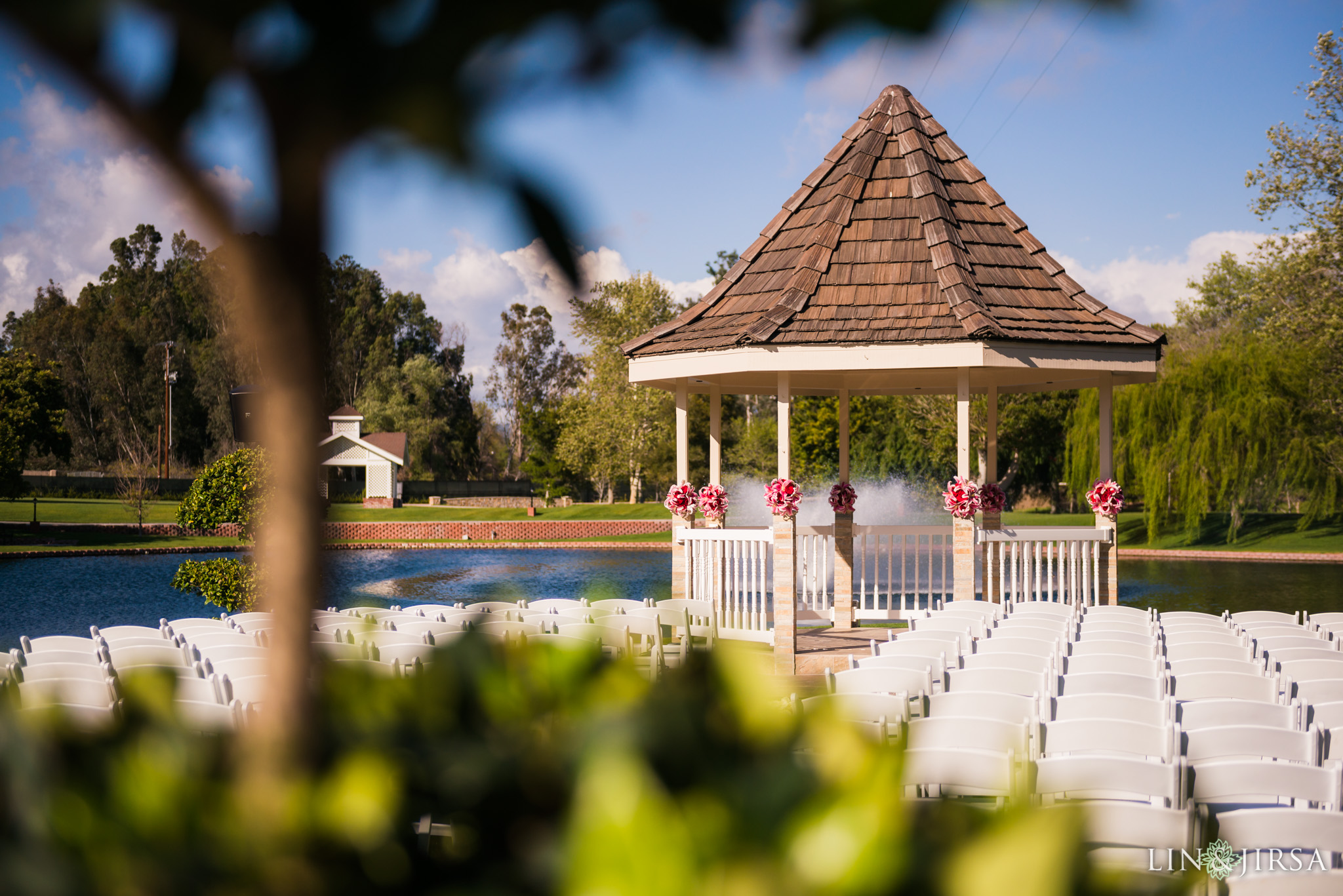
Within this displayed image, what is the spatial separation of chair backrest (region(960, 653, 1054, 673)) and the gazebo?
12.3 feet

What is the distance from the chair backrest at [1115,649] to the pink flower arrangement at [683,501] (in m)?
5.26

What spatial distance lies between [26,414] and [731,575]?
36554 mm

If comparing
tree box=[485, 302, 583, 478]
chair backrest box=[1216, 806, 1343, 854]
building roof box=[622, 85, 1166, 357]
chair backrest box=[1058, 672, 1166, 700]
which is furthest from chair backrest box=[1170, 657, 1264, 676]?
tree box=[485, 302, 583, 478]

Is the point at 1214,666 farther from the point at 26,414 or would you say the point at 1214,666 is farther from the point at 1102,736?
the point at 26,414

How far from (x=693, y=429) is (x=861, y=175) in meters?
30.1

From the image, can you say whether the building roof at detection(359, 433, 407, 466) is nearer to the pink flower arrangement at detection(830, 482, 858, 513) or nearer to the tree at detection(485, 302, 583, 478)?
the tree at detection(485, 302, 583, 478)

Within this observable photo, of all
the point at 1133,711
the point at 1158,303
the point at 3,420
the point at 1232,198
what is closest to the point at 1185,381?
the point at 1232,198

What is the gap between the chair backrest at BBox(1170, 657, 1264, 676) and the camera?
6.21 metres

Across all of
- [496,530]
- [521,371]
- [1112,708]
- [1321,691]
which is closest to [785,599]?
[1321,691]

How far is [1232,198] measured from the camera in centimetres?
3312

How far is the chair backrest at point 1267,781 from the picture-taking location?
151 inches

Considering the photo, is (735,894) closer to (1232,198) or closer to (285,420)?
(285,420)

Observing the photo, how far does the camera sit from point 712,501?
11.6 meters

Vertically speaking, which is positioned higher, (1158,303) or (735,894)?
(1158,303)
